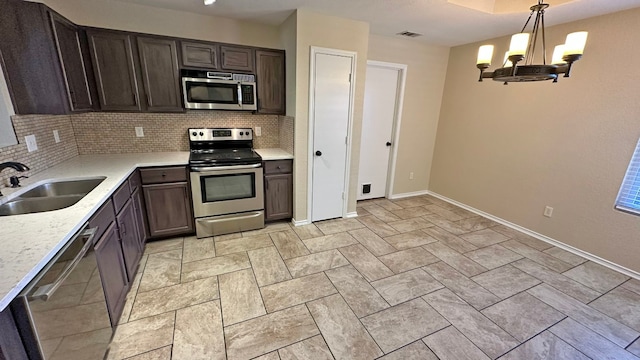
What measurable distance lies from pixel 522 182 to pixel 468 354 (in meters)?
2.67

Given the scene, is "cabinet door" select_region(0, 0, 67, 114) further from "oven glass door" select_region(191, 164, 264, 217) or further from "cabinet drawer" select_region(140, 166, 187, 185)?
"oven glass door" select_region(191, 164, 264, 217)

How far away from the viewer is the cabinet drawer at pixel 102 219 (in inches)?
62.6

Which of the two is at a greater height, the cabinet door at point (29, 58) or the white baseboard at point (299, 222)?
the cabinet door at point (29, 58)

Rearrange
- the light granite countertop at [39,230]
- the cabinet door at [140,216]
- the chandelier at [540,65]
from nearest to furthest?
the light granite countertop at [39,230] → the chandelier at [540,65] → the cabinet door at [140,216]

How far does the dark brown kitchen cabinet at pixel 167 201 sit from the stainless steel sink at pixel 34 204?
0.85 m

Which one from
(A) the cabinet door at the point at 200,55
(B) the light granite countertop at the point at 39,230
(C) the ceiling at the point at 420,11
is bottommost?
(B) the light granite countertop at the point at 39,230

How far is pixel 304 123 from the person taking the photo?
3.14 metres

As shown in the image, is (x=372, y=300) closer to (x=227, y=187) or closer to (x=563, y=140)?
(x=227, y=187)

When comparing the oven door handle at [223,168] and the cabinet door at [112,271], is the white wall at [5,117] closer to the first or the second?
the cabinet door at [112,271]

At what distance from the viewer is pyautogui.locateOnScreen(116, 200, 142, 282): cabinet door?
210 cm

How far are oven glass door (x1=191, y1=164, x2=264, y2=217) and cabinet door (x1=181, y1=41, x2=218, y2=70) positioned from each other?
1.16m

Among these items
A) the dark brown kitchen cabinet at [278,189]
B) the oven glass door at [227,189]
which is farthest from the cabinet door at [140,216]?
the dark brown kitchen cabinet at [278,189]

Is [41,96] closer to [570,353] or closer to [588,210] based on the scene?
[570,353]

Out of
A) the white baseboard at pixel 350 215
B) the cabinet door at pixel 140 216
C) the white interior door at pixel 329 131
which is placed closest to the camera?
the cabinet door at pixel 140 216
